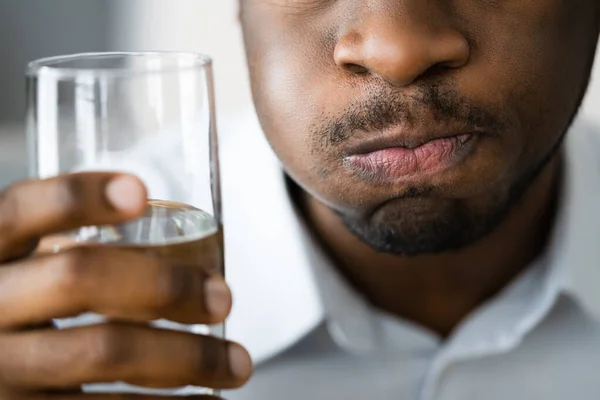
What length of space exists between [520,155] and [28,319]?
0.49 metres

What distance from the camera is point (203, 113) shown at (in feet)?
1.79

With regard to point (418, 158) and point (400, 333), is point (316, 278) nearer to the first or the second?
point (400, 333)

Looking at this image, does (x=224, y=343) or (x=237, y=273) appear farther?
(x=237, y=273)

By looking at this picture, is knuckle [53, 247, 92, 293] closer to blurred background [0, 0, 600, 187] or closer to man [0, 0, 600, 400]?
man [0, 0, 600, 400]

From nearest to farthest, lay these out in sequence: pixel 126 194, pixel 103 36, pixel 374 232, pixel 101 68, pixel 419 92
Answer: pixel 126 194 → pixel 101 68 → pixel 419 92 → pixel 374 232 → pixel 103 36

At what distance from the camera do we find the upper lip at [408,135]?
734mm

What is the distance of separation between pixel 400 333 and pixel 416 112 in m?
0.35

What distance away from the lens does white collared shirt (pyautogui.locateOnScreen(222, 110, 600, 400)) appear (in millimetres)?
954

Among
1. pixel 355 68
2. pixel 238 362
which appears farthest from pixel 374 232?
pixel 238 362

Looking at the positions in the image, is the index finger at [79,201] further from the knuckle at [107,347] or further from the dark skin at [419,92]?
the dark skin at [419,92]

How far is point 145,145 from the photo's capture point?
548 millimetres

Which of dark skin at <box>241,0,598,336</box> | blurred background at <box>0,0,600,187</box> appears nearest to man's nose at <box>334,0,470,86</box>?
dark skin at <box>241,0,598,336</box>

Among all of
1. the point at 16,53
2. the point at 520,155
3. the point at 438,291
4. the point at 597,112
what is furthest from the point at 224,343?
the point at 16,53

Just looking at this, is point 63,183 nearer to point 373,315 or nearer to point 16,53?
point 373,315
